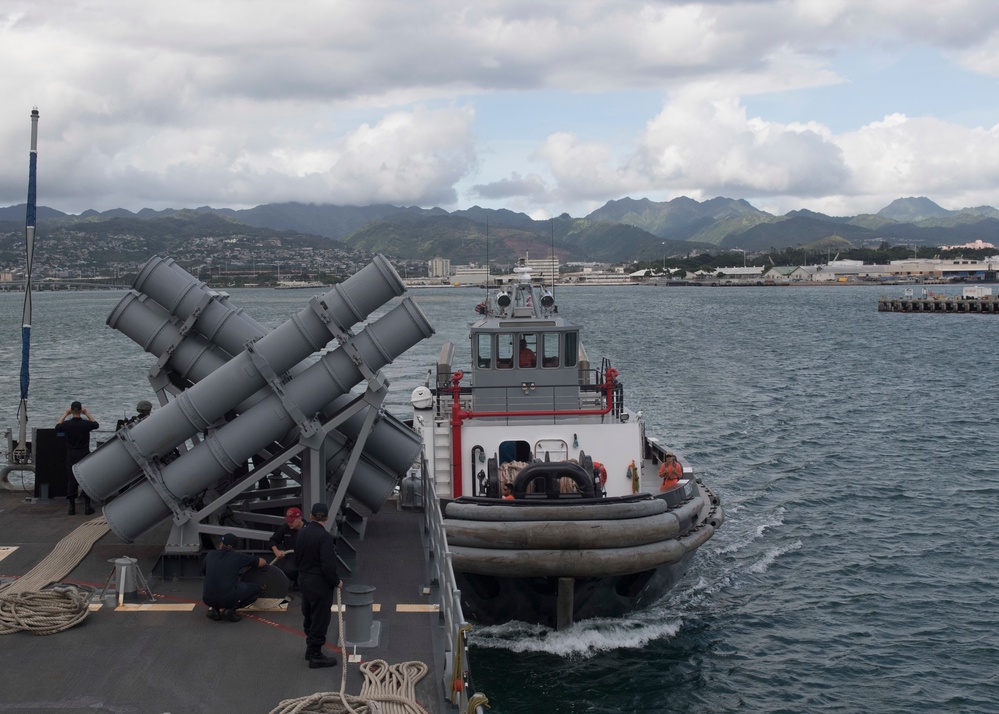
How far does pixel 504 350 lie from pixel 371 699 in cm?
1279

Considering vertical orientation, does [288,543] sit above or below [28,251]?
below

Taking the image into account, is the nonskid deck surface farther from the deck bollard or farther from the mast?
the mast

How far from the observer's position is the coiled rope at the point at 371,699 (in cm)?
917

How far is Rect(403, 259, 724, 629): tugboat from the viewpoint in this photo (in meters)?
17.0

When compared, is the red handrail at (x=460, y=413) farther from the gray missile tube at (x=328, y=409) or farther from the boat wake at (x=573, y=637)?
the gray missile tube at (x=328, y=409)

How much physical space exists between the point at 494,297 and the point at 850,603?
10.6 metres

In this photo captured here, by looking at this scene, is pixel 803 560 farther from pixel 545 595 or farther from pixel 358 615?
pixel 358 615

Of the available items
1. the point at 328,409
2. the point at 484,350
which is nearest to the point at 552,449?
the point at 484,350

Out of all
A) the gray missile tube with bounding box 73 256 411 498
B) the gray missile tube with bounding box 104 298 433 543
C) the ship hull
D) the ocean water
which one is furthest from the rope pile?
the ocean water

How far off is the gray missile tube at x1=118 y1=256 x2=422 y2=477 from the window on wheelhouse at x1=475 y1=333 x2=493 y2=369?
5.50m

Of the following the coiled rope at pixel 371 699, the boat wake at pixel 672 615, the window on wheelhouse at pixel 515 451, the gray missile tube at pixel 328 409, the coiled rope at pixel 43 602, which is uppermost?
the gray missile tube at pixel 328 409

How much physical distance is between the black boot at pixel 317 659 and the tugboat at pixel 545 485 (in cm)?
472

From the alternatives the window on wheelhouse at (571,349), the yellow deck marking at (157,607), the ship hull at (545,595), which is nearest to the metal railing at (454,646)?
the yellow deck marking at (157,607)

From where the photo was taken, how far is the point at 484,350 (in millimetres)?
21625
